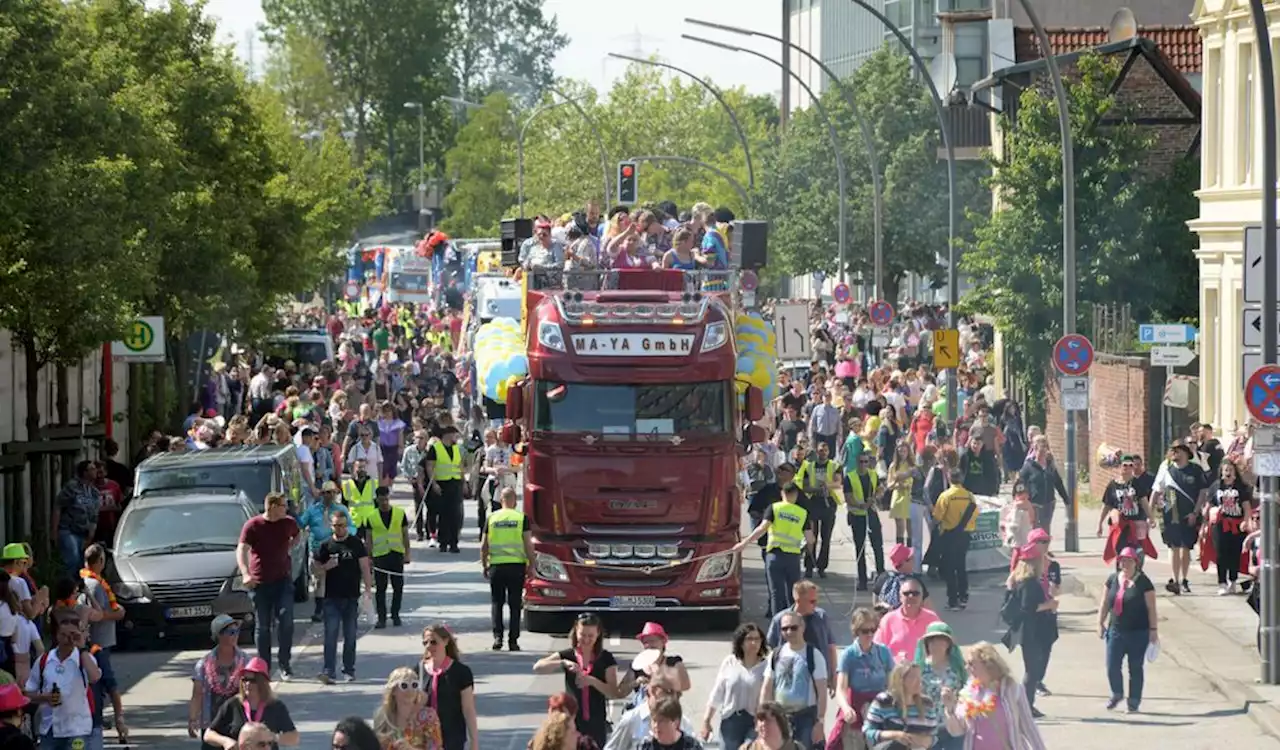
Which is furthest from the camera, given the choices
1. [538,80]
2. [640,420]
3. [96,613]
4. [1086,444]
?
[538,80]

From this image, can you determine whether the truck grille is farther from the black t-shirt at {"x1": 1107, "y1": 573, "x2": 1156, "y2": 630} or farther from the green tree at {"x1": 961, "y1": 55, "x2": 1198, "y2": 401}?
the green tree at {"x1": 961, "y1": 55, "x2": 1198, "y2": 401}

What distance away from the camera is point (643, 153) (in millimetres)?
106375

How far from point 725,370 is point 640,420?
95 centimetres

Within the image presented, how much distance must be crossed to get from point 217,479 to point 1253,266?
11269 millimetres

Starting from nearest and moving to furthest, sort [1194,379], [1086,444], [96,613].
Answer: [96,613] → [1194,379] → [1086,444]

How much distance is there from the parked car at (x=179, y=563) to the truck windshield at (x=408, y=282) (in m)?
56.4

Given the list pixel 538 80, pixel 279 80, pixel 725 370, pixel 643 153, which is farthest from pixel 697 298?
pixel 538 80

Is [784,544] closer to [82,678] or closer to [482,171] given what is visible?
[82,678]

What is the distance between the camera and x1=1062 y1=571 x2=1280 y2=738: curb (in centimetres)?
1953

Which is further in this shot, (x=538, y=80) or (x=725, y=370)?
(x=538, y=80)

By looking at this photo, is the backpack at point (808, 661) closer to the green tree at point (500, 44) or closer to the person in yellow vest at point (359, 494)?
the person in yellow vest at point (359, 494)

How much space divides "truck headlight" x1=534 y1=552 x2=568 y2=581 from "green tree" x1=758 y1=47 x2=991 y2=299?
160ft

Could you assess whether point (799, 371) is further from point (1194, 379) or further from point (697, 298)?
point (697, 298)

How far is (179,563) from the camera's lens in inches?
970
